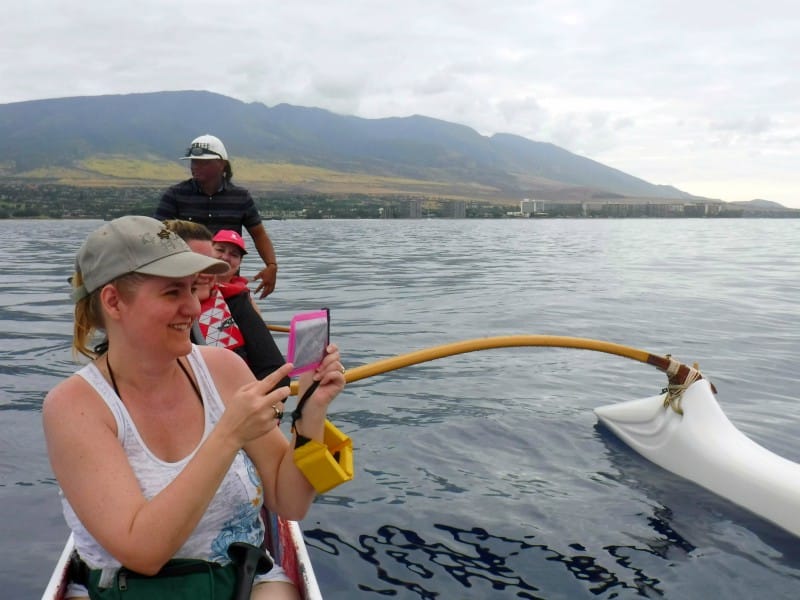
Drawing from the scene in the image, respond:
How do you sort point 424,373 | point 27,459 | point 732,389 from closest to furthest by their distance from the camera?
point 27,459 < point 732,389 < point 424,373

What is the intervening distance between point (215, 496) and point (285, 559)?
1164 mm

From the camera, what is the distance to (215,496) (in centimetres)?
283

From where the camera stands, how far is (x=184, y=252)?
2738 millimetres

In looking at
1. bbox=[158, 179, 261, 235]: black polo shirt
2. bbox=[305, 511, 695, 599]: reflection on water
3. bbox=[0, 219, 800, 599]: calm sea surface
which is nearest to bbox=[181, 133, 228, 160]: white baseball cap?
bbox=[158, 179, 261, 235]: black polo shirt

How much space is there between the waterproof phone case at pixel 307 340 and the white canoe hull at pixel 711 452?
4.44m

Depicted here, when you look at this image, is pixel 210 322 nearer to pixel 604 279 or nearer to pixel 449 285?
pixel 449 285

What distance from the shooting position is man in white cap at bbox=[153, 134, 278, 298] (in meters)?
6.98

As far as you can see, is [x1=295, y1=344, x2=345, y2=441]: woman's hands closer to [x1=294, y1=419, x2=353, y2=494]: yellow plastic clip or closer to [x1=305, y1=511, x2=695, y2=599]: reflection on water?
[x1=294, y1=419, x2=353, y2=494]: yellow plastic clip

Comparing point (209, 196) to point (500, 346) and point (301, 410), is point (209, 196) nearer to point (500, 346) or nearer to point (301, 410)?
point (500, 346)

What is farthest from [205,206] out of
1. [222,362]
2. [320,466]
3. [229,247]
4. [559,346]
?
[320,466]

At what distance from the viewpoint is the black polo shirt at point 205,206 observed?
7.18 meters

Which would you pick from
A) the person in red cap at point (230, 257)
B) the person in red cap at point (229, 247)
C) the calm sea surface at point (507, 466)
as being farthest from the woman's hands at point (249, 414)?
the person in red cap at point (229, 247)

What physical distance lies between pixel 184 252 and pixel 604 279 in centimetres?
2540

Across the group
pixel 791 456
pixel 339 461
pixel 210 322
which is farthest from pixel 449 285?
pixel 339 461
